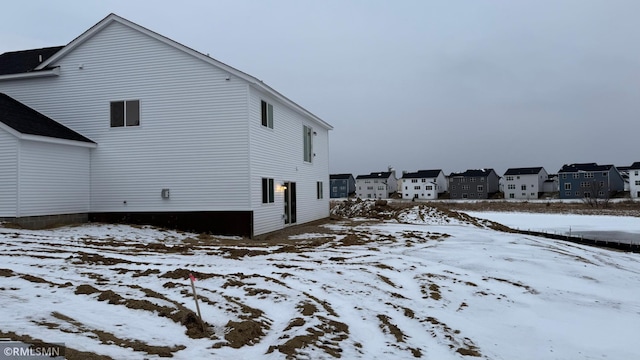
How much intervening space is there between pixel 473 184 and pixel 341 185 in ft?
108

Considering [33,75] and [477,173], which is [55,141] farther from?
[477,173]

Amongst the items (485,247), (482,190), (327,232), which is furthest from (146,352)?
(482,190)

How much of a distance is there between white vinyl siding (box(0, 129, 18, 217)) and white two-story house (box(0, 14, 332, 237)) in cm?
51

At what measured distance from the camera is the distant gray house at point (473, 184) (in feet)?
265

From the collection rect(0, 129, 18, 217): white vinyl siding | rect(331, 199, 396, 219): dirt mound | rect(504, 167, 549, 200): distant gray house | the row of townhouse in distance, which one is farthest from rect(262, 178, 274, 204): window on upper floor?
rect(504, 167, 549, 200): distant gray house

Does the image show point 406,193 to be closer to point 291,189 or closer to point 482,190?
point 482,190

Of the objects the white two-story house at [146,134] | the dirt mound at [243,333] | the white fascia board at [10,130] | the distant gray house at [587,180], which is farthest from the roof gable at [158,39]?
the distant gray house at [587,180]

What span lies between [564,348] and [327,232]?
41.2 ft

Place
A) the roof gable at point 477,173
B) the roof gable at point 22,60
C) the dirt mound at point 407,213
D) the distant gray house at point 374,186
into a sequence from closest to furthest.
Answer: the roof gable at point 22,60, the dirt mound at point 407,213, the roof gable at point 477,173, the distant gray house at point 374,186

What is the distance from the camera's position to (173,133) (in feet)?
51.4

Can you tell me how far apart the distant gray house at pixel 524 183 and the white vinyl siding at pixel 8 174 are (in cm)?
8380

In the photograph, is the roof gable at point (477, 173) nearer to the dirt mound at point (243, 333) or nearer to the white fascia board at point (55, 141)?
the white fascia board at point (55, 141)

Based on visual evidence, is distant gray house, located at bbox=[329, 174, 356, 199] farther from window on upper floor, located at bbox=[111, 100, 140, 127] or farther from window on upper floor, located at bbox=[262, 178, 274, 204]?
A: window on upper floor, located at bbox=[111, 100, 140, 127]

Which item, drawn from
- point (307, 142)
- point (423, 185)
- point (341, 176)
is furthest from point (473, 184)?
point (307, 142)
